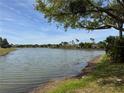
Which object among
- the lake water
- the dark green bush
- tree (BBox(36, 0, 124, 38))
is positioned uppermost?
tree (BBox(36, 0, 124, 38))

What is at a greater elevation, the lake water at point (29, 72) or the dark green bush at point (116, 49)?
the dark green bush at point (116, 49)

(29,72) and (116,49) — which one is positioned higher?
(116,49)

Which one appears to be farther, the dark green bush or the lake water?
the dark green bush

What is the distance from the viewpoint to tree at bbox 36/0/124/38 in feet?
66.5

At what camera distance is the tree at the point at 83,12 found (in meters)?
20.3

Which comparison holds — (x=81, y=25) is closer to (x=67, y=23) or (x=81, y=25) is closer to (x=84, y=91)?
(x=67, y=23)

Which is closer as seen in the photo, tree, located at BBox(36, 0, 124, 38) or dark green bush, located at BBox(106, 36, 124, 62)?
tree, located at BBox(36, 0, 124, 38)

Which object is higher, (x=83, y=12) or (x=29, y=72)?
(x=83, y=12)

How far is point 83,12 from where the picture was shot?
2073cm

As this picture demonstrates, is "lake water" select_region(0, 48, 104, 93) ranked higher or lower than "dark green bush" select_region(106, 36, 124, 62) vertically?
lower

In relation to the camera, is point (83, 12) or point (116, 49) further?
point (116, 49)

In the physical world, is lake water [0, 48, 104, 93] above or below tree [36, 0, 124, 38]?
below

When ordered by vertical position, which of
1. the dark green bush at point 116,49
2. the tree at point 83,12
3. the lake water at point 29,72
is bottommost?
the lake water at point 29,72

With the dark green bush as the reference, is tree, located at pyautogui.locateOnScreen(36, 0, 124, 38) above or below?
above
